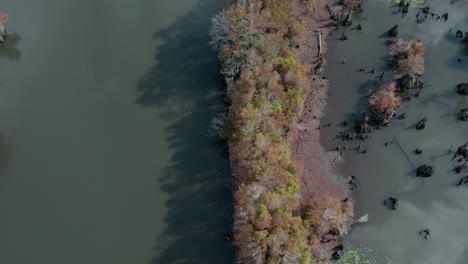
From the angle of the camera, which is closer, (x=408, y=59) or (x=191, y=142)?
(x=191, y=142)

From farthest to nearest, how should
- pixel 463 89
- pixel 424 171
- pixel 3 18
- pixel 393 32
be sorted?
pixel 393 32 → pixel 463 89 → pixel 3 18 → pixel 424 171

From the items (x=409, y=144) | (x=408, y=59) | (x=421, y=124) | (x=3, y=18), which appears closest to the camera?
(x=409, y=144)

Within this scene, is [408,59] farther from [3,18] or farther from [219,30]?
[3,18]

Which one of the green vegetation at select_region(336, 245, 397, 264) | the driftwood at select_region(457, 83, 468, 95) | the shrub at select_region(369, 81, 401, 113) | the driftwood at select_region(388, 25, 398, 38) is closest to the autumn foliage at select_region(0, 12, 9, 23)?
the shrub at select_region(369, 81, 401, 113)

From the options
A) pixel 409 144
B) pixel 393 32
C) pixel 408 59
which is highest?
pixel 393 32

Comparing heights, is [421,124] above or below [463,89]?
below

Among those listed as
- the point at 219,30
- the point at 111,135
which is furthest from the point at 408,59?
the point at 111,135

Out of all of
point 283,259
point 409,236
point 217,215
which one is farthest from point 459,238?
point 217,215
